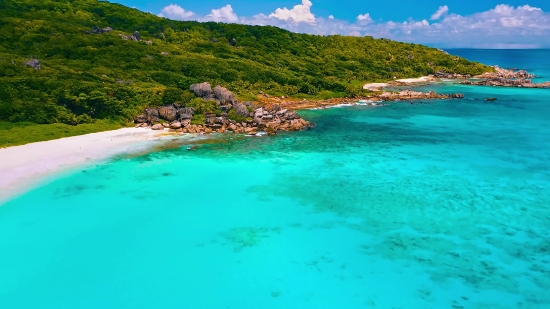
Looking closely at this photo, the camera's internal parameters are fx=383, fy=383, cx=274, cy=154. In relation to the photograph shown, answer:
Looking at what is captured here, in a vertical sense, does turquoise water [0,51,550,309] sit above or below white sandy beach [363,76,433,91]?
below

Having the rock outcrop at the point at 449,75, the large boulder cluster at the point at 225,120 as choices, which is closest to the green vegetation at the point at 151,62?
the large boulder cluster at the point at 225,120

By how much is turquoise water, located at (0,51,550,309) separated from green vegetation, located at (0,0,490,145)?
56.4 ft

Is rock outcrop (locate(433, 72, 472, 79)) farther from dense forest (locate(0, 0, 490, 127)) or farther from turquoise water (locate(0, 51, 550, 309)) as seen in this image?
turquoise water (locate(0, 51, 550, 309))

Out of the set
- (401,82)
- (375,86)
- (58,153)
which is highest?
(401,82)

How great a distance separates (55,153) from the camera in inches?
1462

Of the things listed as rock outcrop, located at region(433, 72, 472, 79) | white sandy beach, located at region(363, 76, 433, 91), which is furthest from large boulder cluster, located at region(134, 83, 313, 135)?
rock outcrop, located at region(433, 72, 472, 79)

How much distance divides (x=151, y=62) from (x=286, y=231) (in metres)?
61.7

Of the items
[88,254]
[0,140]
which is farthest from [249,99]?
[88,254]

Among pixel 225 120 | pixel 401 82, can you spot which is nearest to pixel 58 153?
pixel 225 120

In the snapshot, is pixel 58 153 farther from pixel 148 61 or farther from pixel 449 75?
pixel 449 75

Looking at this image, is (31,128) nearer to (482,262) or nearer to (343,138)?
(343,138)

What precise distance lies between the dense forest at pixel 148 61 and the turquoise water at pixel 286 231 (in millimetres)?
17167

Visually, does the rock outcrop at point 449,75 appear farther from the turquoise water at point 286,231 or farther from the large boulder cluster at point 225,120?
the turquoise water at point 286,231

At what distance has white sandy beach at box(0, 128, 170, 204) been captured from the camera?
30406 millimetres
